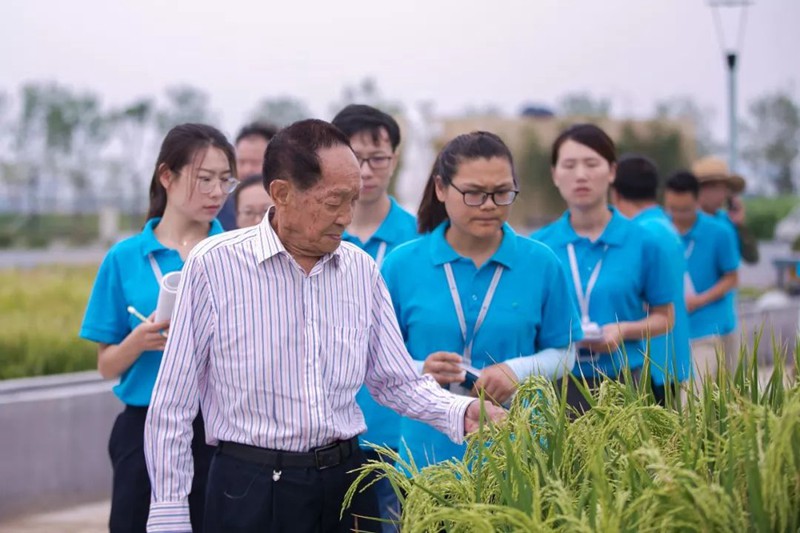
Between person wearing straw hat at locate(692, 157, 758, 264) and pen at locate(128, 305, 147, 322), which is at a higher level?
person wearing straw hat at locate(692, 157, 758, 264)

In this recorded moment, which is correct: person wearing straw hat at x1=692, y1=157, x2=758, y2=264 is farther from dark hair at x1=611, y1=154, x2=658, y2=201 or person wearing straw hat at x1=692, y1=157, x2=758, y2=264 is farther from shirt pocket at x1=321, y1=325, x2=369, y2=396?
shirt pocket at x1=321, y1=325, x2=369, y2=396

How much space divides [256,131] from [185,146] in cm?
237

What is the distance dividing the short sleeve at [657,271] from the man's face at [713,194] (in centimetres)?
484

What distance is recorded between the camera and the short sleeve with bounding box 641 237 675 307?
553 centimetres

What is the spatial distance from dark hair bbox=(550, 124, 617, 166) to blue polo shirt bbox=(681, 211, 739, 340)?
3487 mm

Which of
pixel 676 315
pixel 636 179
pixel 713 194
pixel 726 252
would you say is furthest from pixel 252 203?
pixel 713 194

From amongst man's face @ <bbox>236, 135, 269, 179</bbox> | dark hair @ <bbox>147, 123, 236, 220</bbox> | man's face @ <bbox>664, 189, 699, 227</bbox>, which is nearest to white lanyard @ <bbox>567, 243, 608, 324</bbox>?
dark hair @ <bbox>147, 123, 236, 220</bbox>

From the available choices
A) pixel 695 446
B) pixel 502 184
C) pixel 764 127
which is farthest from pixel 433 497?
pixel 764 127

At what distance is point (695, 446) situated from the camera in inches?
104

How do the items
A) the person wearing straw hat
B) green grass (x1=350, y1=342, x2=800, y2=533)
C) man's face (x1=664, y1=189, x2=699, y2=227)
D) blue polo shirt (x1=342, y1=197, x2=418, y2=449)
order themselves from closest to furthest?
green grass (x1=350, y1=342, x2=800, y2=533) < blue polo shirt (x1=342, y1=197, x2=418, y2=449) < man's face (x1=664, y1=189, x2=699, y2=227) < the person wearing straw hat

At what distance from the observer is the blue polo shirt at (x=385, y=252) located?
16.2 feet

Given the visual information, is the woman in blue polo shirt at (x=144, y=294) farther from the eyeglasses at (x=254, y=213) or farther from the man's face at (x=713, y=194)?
the man's face at (x=713, y=194)

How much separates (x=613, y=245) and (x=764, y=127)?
7899 cm

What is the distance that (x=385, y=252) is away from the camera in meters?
5.25
